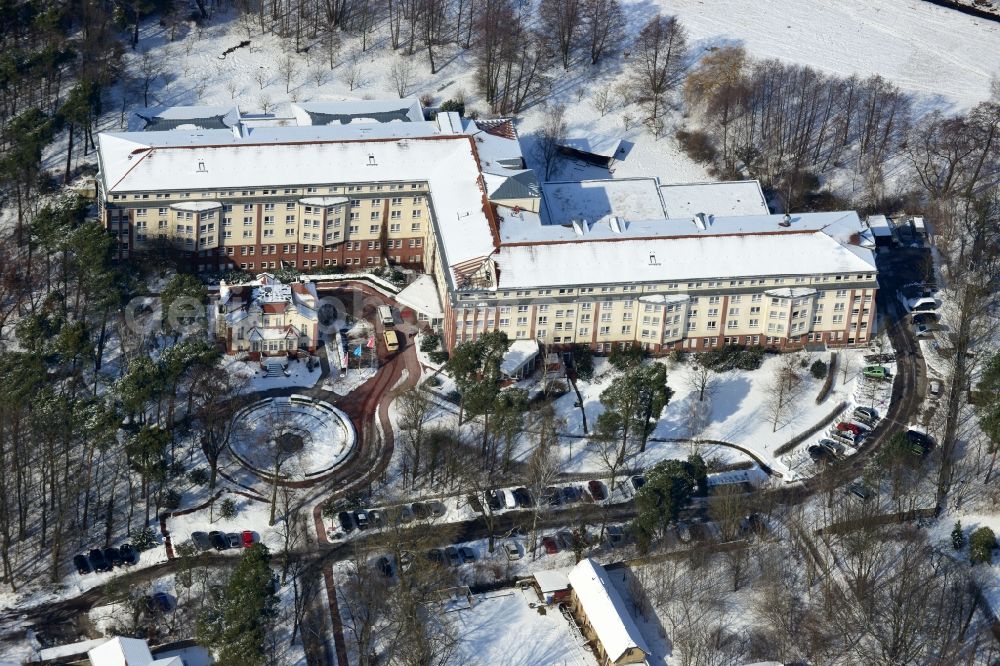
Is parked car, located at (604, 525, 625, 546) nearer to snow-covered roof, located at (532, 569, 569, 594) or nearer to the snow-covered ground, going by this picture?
snow-covered roof, located at (532, 569, 569, 594)

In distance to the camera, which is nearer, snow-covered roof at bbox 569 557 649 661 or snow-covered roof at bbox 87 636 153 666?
snow-covered roof at bbox 87 636 153 666

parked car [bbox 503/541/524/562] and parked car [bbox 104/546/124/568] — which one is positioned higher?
parked car [bbox 503/541/524/562]

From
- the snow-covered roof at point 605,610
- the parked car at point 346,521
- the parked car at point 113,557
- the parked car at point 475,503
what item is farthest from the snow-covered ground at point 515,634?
the parked car at point 113,557

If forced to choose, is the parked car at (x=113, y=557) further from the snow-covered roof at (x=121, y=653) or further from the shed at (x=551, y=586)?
the shed at (x=551, y=586)

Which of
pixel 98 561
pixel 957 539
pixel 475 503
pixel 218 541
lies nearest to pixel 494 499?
pixel 475 503

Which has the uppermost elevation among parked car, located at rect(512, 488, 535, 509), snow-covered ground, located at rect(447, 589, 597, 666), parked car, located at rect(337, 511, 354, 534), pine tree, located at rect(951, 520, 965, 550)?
pine tree, located at rect(951, 520, 965, 550)

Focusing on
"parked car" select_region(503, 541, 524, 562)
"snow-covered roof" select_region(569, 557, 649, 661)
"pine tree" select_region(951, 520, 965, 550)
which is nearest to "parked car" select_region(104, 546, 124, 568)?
"parked car" select_region(503, 541, 524, 562)

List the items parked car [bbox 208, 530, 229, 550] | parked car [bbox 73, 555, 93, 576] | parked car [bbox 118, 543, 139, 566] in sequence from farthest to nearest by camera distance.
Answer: parked car [bbox 208, 530, 229, 550] < parked car [bbox 118, 543, 139, 566] < parked car [bbox 73, 555, 93, 576]

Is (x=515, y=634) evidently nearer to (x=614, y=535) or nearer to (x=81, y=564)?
(x=614, y=535)
